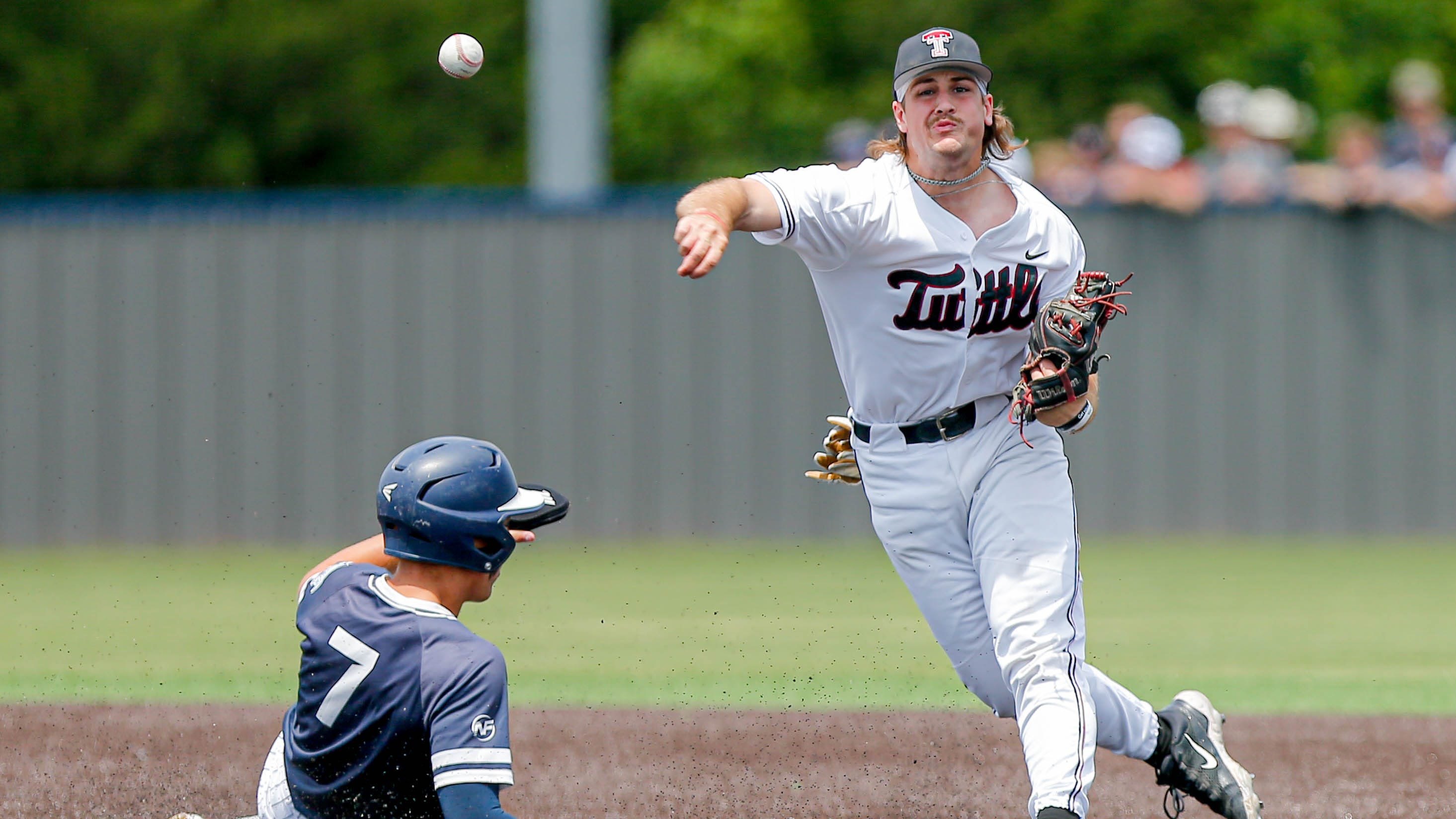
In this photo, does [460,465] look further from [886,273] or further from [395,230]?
[395,230]

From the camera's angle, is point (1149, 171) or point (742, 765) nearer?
point (742, 765)

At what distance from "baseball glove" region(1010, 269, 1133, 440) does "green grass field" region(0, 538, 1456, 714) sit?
8.35 feet

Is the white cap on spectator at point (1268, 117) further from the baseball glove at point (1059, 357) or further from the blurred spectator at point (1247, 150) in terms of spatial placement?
the baseball glove at point (1059, 357)

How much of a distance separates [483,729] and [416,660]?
0.60ft

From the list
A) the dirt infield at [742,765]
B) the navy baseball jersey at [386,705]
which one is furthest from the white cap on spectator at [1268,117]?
the navy baseball jersey at [386,705]

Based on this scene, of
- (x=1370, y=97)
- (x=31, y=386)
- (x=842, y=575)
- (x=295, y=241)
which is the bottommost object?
(x=842, y=575)

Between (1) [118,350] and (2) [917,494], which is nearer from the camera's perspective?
(2) [917,494]

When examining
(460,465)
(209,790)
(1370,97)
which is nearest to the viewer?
(460,465)

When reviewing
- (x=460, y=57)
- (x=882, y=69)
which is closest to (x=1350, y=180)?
(x=460, y=57)

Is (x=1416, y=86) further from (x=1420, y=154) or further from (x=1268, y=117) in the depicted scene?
(x=1268, y=117)

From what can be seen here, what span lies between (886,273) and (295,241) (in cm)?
863

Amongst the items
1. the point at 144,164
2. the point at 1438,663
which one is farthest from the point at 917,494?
the point at 144,164

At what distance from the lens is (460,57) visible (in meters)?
6.47

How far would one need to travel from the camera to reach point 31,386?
12.1 metres
